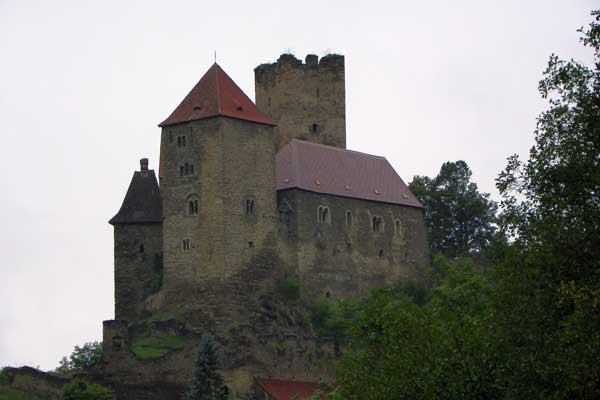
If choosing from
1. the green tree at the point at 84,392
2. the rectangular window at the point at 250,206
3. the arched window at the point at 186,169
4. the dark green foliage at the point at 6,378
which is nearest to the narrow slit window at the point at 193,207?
the arched window at the point at 186,169

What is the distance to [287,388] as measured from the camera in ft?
233

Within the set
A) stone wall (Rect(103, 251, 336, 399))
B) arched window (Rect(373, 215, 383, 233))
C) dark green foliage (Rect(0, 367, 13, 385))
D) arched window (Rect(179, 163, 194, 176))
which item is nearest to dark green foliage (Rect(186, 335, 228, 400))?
stone wall (Rect(103, 251, 336, 399))

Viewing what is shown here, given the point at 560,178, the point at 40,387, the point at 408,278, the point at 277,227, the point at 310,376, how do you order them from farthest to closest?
the point at 408,278
the point at 277,227
the point at 310,376
the point at 40,387
the point at 560,178

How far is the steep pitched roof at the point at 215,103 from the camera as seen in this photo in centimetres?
7756

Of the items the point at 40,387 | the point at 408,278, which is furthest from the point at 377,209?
the point at 40,387

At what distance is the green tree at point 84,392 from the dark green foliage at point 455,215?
32562 mm

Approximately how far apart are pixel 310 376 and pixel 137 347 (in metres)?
7.59

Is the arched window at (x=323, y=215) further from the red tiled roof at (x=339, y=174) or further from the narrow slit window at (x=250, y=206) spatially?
the narrow slit window at (x=250, y=206)

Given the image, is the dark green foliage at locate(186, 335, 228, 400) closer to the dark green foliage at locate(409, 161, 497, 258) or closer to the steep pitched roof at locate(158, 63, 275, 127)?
the steep pitched roof at locate(158, 63, 275, 127)

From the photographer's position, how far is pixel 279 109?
90.0m

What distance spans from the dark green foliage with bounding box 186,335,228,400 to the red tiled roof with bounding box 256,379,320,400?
7.51 feet

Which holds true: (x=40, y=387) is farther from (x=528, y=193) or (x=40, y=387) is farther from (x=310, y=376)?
(x=528, y=193)

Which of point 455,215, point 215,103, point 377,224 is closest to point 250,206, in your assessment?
point 215,103

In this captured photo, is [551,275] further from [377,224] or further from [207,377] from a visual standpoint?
[377,224]
